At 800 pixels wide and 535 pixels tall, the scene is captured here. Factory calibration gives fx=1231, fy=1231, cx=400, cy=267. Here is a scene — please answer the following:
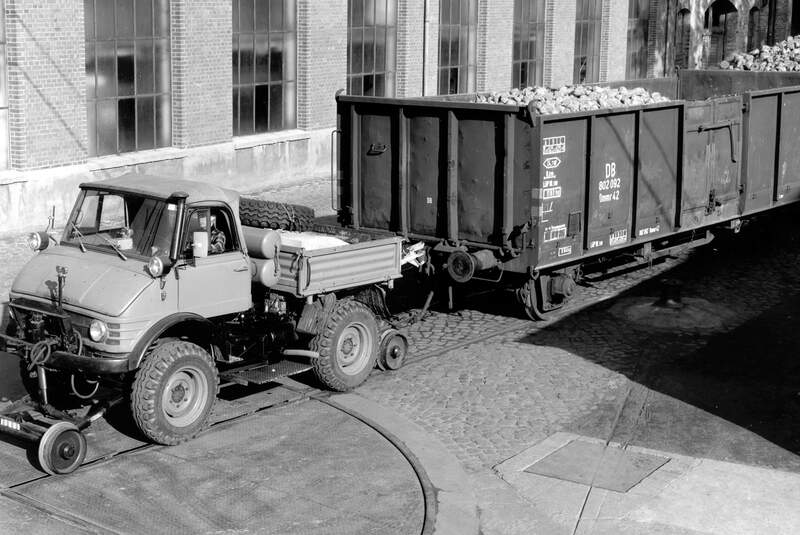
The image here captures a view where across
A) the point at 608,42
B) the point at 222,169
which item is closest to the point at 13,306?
the point at 222,169

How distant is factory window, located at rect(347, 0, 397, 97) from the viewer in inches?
1044

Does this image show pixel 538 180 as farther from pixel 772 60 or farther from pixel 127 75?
pixel 772 60

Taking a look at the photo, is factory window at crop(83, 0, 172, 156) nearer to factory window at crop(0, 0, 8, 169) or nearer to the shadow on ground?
factory window at crop(0, 0, 8, 169)

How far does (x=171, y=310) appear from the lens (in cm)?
1056

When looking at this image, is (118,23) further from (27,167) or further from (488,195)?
(488,195)

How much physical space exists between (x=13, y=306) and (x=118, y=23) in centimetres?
1098

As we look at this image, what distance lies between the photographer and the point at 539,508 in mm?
9500

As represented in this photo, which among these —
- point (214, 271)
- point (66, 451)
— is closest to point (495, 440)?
point (214, 271)

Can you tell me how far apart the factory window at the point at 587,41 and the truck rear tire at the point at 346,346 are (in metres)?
23.7

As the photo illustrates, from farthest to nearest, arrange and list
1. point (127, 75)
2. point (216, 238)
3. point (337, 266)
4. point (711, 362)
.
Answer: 1. point (127, 75)
2. point (711, 362)
3. point (337, 266)
4. point (216, 238)

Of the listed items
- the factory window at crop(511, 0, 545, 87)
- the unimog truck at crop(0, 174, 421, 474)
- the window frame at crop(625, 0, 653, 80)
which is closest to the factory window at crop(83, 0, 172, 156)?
the unimog truck at crop(0, 174, 421, 474)

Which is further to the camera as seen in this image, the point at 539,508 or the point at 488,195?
the point at 488,195

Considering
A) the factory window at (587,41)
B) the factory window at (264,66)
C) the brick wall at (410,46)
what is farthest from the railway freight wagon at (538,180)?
the factory window at (587,41)

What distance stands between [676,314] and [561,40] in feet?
63.5
